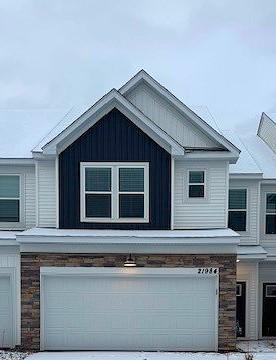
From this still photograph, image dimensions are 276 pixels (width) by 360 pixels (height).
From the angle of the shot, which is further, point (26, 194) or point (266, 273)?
point (266, 273)

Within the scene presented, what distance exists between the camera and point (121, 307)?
12.2 meters

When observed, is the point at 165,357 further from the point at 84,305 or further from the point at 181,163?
the point at 181,163

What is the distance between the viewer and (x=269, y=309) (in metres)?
15.8

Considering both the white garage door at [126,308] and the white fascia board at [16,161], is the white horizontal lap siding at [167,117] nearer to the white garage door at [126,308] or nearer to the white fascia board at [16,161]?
the white fascia board at [16,161]

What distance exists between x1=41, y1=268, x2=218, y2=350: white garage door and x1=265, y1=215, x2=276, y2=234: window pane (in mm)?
4783

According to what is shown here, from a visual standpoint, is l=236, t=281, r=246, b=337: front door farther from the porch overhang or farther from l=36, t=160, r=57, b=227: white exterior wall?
l=36, t=160, r=57, b=227: white exterior wall

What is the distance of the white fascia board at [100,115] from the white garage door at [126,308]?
3.44 meters

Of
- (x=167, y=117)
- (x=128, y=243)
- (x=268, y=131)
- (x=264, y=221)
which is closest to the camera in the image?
(x=128, y=243)

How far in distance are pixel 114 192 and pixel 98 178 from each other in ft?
2.02

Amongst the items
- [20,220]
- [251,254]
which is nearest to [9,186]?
[20,220]

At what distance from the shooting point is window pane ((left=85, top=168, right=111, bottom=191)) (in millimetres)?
13172

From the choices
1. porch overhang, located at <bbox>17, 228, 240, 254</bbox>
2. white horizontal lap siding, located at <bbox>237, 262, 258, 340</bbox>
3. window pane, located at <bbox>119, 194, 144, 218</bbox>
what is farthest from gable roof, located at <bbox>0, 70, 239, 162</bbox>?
white horizontal lap siding, located at <bbox>237, 262, 258, 340</bbox>

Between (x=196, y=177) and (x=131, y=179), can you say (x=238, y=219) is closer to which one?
(x=196, y=177)

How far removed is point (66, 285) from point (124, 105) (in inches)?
206
